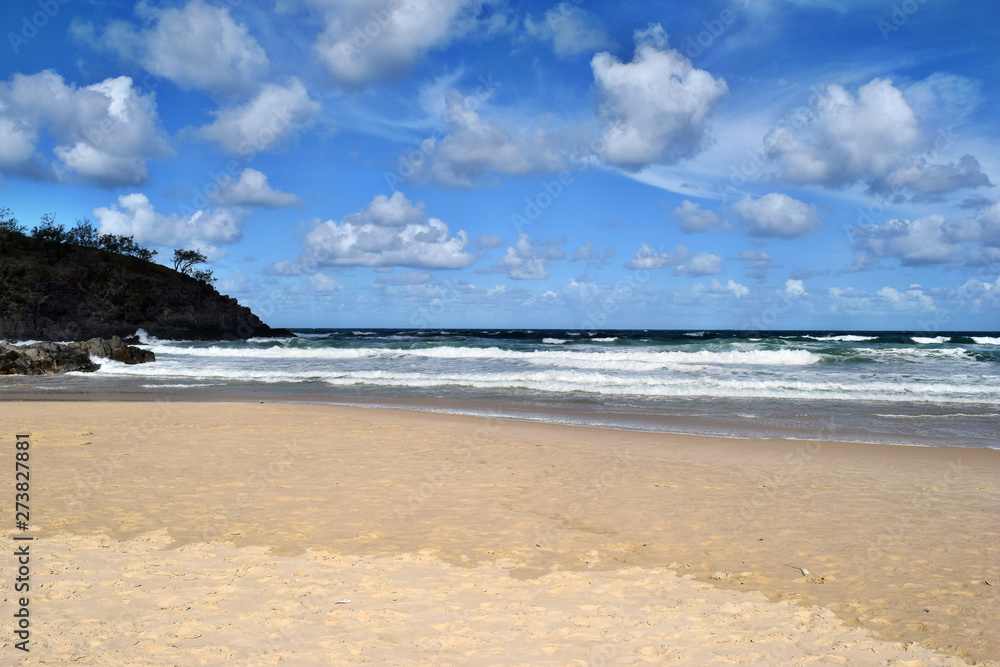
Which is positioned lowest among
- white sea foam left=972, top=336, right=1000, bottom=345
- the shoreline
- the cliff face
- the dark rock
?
the shoreline

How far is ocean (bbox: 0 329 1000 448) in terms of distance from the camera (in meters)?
12.7

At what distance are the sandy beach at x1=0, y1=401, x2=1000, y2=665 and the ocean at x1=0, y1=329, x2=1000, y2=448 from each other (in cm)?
366

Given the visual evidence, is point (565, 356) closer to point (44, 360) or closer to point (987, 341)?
point (44, 360)

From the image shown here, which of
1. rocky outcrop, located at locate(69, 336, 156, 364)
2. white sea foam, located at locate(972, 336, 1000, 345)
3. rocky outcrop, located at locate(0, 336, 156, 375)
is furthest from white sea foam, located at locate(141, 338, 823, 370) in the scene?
white sea foam, located at locate(972, 336, 1000, 345)

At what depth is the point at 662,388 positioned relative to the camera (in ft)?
61.9

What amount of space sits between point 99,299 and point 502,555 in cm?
6883

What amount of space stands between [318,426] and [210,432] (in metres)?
1.86

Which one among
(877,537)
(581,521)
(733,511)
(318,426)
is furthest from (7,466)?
(877,537)

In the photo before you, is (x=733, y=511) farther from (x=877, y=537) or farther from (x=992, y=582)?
(x=992, y=582)

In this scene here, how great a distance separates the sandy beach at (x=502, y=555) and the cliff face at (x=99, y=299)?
56.0 m

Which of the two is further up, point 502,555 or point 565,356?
point 565,356

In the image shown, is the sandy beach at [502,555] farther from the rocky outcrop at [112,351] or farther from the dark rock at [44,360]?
the rocky outcrop at [112,351]

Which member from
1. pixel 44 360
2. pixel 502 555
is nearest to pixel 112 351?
pixel 44 360

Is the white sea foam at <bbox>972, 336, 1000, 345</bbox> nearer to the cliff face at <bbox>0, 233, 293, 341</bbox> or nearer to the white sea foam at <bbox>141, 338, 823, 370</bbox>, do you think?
the white sea foam at <bbox>141, 338, 823, 370</bbox>
